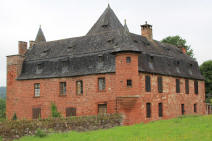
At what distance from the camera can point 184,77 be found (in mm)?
39219

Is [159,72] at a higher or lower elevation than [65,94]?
higher

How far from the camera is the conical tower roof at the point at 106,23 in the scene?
44.2 meters

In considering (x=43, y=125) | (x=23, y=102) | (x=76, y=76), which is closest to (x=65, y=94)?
(x=76, y=76)

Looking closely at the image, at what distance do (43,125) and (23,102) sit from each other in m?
16.3

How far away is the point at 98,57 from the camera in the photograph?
34094 millimetres

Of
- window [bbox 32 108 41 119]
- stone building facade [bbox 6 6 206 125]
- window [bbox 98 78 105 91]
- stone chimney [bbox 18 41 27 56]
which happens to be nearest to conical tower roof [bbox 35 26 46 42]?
stone building facade [bbox 6 6 206 125]

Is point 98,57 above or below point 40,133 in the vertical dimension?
above

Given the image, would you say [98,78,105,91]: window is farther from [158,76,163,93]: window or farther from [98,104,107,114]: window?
[158,76,163,93]: window

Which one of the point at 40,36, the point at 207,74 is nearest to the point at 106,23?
the point at 40,36

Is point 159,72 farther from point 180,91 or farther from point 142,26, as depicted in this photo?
point 142,26

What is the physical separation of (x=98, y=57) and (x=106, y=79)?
2.91m

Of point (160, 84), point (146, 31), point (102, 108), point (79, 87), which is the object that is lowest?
point (102, 108)

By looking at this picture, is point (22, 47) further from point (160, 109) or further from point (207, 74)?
point (207, 74)

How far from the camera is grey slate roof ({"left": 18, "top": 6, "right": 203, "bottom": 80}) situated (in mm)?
33094
